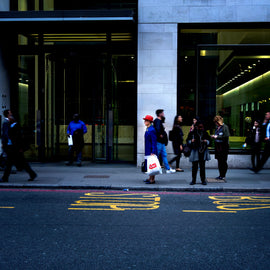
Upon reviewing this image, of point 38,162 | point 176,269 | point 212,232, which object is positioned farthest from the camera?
point 38,162

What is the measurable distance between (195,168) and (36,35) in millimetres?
8532

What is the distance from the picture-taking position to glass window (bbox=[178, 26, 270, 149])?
13.6m

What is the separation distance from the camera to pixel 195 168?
33.0ft

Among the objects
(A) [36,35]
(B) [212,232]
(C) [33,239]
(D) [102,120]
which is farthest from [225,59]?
(C) [33,239]

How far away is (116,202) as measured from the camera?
8.16 m

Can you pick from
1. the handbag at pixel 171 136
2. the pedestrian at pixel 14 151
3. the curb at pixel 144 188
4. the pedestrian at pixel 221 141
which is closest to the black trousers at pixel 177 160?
the handbag at pixel 171 136

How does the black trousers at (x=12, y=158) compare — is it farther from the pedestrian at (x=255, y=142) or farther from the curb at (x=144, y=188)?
the pedestrian at (x=255, y=142)

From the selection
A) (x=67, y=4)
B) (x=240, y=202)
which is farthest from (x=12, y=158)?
(x=67, y=4)

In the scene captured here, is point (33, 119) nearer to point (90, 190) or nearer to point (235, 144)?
point (90, 190)

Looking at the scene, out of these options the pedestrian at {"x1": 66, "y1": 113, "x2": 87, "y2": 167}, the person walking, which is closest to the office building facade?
the pedestrian at {"x1": 66, "y1": 113, "x2": 87, "y2": 167}

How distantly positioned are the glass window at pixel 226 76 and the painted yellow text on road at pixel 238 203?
17.1 feet

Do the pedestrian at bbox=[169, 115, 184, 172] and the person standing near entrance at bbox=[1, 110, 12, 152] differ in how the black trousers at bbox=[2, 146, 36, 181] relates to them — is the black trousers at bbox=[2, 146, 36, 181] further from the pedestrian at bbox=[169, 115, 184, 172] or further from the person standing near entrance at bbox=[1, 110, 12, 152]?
the pedestrian at bbox=[169, 115, 184, 172]

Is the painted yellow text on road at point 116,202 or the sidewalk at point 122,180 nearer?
the painted yellow text on road at point 116,202

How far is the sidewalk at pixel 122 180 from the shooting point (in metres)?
9.62
